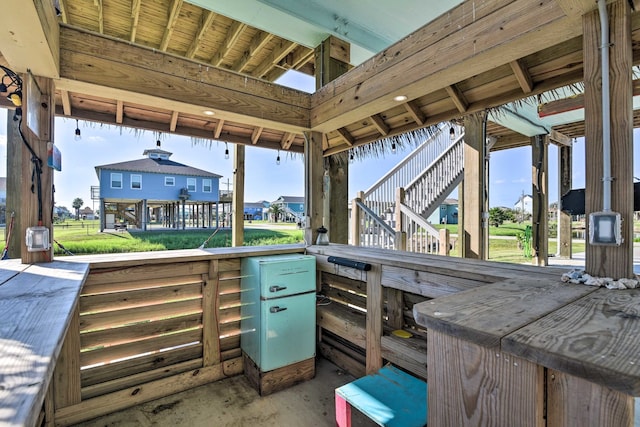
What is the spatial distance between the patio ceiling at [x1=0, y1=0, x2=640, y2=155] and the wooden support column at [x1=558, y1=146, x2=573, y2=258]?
5395 mm

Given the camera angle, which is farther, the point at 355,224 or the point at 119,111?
the point at 355,224

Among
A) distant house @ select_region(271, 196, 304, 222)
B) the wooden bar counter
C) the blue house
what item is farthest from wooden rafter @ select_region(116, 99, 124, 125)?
the blue house

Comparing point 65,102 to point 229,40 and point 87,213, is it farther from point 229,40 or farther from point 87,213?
point 87,213

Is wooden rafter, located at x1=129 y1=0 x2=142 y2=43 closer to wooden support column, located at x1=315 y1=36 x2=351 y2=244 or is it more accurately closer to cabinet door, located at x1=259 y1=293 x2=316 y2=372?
wooden support column, located at x1=315 y1=36 x2=351 y2=244

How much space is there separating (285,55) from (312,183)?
2.08 metres

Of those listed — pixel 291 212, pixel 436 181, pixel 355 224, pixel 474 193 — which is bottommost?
pixel 355 224

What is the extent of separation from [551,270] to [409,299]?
0.95m

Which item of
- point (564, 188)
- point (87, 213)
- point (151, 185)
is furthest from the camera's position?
point (151, 185)

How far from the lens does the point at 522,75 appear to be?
1874 mm

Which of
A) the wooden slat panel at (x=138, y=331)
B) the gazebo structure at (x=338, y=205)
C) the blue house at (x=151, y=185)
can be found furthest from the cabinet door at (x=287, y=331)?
the blue house at (x=151, y=185)

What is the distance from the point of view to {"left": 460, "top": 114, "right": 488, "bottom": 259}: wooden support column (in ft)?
14.1

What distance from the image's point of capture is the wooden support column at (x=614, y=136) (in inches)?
47.9

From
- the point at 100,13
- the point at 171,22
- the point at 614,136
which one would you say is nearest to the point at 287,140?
the point at 171,22

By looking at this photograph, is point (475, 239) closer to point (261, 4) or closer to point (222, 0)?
point (261, 4)
